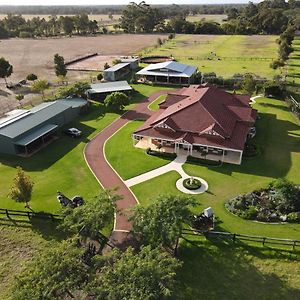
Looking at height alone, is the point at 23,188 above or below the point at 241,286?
above

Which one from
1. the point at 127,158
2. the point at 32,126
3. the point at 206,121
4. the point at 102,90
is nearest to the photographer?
the point at 127,158

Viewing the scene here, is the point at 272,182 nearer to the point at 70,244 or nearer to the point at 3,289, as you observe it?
the point at 70,244

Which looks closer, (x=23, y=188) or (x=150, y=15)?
(x=23, y=188)

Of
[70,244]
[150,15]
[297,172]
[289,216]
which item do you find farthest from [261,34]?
[70,244]

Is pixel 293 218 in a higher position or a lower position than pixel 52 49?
higher

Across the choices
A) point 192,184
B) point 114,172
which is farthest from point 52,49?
point 192,184

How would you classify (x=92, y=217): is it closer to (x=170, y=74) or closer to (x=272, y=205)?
(x=272, y=205)
